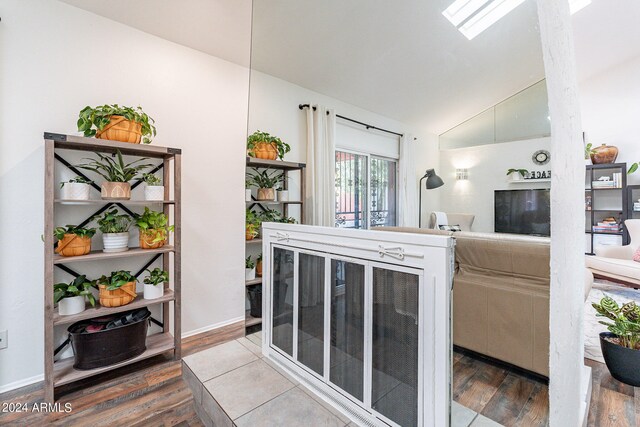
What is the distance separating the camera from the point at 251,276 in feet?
6.83

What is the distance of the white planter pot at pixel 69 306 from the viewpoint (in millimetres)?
1819

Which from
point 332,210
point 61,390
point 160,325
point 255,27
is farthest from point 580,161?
point 61,390

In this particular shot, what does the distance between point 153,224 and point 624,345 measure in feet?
10.5

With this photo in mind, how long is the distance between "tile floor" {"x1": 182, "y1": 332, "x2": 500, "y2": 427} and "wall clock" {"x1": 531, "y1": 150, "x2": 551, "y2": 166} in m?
1.04

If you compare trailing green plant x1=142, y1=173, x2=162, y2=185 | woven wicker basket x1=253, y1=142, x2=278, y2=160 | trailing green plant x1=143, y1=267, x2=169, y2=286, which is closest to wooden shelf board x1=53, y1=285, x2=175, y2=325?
trailing green plant x1=143, y1=267, x2=169, y2=286

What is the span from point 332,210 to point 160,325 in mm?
1928

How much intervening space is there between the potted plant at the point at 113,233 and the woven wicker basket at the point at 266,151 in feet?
3.61

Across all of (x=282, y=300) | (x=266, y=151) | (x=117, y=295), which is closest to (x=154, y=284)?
(x=117, y=295)

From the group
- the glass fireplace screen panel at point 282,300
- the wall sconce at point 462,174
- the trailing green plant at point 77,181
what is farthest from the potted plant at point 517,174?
the trailing green plant at point 77,181

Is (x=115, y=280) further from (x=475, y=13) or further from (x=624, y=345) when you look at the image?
(x=624, y=345)

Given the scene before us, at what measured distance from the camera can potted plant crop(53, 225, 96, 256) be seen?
179 cm

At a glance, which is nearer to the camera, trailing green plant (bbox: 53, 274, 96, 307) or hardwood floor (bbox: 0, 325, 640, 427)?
hardwood floor (bbox: 0, 325, 640, 427)

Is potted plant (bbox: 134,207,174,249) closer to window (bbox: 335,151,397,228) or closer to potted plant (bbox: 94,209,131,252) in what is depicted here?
potted plant (bbox: 94,209,131,252)

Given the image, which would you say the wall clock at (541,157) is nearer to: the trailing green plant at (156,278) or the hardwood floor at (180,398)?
the hardwood floor at (180,398)
